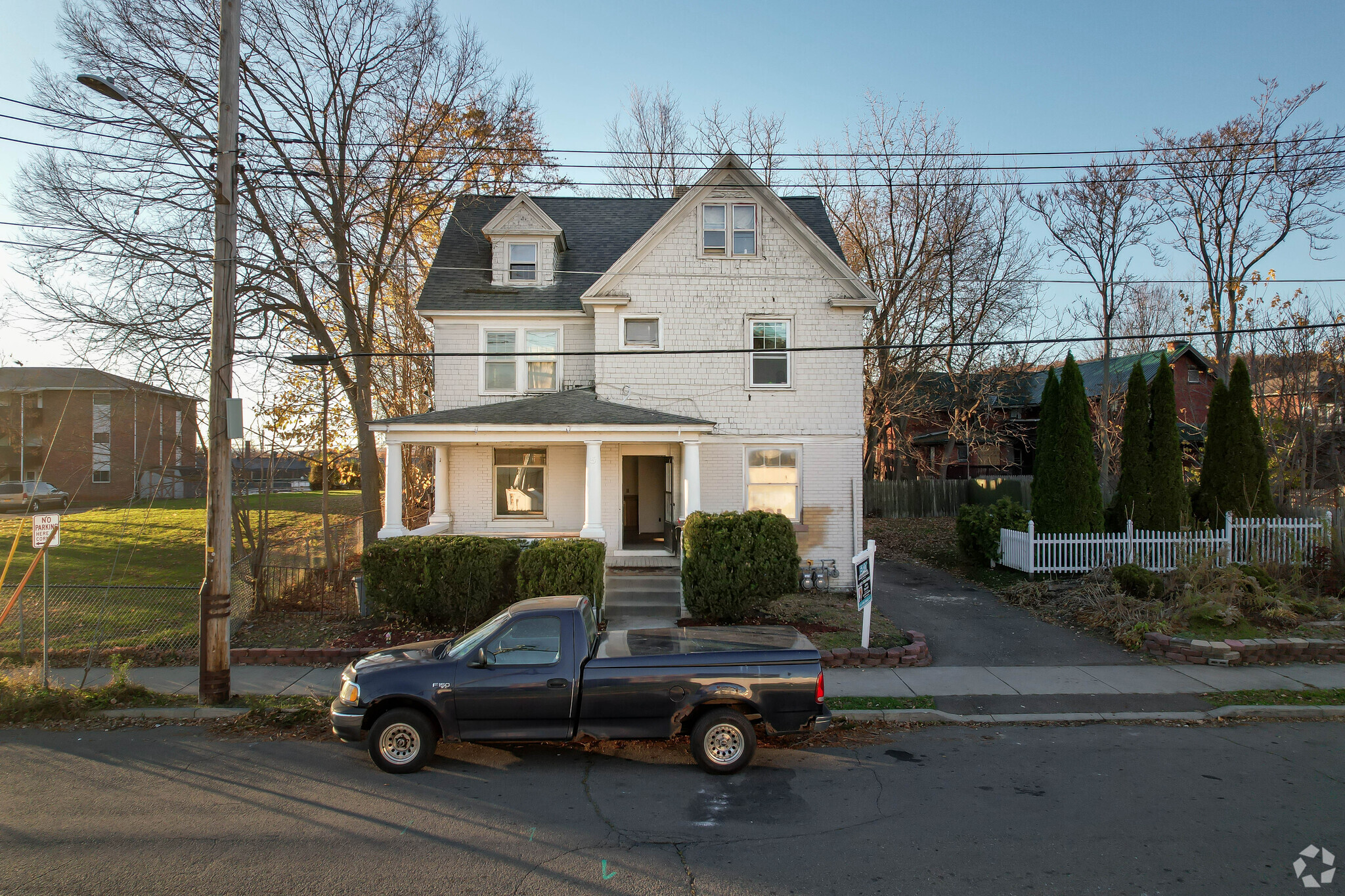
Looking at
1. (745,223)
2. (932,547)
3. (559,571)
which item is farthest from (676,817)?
(932,547)

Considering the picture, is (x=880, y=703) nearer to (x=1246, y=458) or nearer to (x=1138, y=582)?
(x=1138, y=582)

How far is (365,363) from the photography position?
18609mm

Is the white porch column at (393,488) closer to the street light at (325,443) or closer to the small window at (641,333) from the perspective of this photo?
the street light at (325,443)

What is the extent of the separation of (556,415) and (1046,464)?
11.1 m

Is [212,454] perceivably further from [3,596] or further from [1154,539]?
[1154,539]

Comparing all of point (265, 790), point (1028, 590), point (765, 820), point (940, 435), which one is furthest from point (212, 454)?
point (940, 435)

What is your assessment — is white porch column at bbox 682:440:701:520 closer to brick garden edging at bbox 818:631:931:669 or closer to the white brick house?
the white brick house

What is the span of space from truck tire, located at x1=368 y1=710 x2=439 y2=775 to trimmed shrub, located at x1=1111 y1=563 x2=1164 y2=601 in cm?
1203

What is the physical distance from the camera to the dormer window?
16266 millimetres

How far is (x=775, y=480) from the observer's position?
53.7 feet

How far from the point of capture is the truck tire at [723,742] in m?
6.76

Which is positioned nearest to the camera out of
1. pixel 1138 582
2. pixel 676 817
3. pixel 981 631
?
pixel 676 817

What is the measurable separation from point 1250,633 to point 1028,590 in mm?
3862

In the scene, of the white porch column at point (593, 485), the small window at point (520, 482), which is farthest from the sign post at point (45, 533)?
the small window at point (520, 482)
